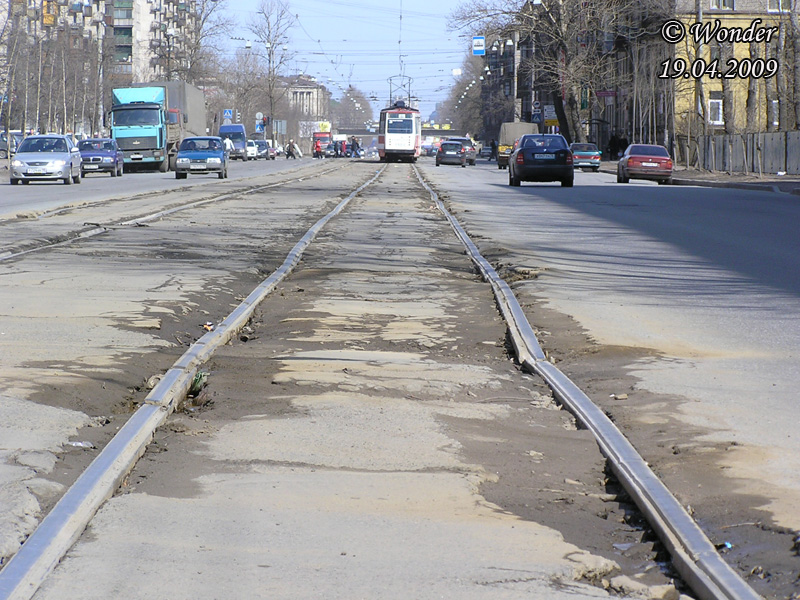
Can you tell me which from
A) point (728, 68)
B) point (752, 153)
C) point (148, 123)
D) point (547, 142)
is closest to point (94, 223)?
point (547, 142)

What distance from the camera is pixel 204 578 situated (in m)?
3.48

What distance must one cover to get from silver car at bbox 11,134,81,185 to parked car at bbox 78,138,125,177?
9.00 meters

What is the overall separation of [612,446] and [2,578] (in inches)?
104

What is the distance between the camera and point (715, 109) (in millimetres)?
72875

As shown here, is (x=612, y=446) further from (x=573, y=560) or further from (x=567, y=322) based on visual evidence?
(x=567, y=322)

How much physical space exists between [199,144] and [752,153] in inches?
883

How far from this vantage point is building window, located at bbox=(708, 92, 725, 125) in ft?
236

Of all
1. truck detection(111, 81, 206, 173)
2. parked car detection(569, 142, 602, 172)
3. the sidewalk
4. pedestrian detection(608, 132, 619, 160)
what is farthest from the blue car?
pedestrian detection(608, 132, 619, 160)

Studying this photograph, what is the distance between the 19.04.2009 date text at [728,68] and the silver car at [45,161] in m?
26.2

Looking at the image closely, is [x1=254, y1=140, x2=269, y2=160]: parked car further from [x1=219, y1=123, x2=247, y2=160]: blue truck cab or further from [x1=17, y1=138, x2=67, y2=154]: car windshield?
[x1=17, y1=138, x2=67, y2=154]: car windshield

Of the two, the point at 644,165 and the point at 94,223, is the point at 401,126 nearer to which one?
the point at 644,165

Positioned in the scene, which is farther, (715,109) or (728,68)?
(715,109)

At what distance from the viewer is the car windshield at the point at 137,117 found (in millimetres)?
53781

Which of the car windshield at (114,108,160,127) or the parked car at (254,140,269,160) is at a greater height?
the parked car at (254,140,269,160)
